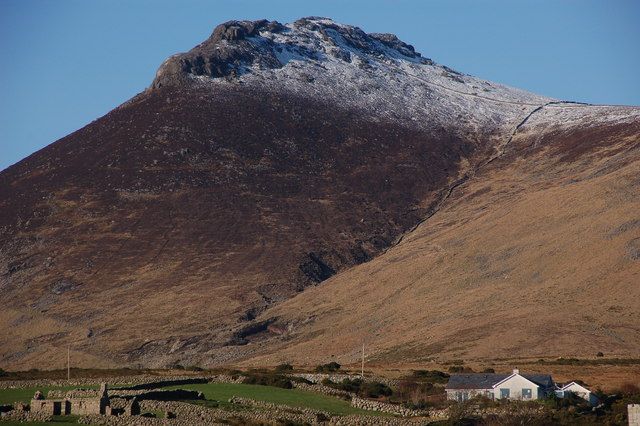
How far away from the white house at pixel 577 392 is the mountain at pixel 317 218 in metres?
26.1

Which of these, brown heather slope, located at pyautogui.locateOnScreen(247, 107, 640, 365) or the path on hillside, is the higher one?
the path on hillside

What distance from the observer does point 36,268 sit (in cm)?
12494

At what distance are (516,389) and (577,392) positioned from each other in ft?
9.37

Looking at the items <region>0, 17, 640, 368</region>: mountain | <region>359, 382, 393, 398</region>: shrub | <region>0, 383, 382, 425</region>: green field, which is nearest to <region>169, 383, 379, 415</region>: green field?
<region>0, 383, 382, 425</region>: green field

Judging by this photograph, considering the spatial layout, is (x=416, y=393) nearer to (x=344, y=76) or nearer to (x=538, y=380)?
(x=538, y=380)

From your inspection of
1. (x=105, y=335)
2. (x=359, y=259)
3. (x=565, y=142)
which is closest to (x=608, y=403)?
(x=105, y=335)

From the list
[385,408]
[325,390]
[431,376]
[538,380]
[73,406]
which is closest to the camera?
[73,406]

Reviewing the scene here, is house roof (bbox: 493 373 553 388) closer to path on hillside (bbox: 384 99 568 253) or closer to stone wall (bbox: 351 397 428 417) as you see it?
stone wall (bbox: 351 397 428 417)

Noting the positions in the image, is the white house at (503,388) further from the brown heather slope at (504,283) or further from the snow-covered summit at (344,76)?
the snow-covered summit at (344,76)

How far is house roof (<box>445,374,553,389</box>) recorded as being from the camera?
53.3m

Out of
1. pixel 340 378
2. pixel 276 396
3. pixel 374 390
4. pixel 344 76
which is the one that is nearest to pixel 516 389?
pixel 374 390

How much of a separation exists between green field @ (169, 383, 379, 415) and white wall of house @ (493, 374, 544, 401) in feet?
26.7

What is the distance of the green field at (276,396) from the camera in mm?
45188

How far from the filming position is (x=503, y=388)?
53.1 m
